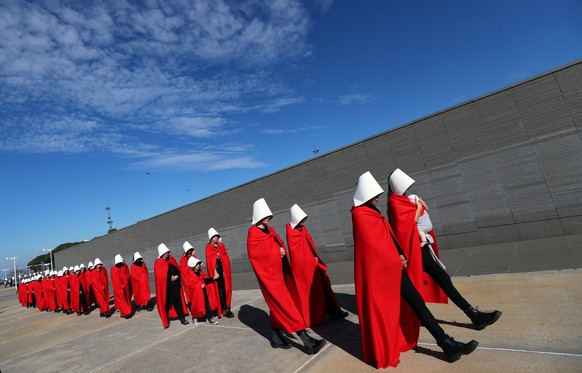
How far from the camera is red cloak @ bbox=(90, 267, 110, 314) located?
9953mm

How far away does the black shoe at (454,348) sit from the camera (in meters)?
2.83

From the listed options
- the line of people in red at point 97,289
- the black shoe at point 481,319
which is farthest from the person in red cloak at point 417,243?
the line of people in red at point 97,289

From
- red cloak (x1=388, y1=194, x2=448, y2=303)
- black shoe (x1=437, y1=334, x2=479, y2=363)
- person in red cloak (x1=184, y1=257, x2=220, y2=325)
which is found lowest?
black shoe (x1=437, y1=334, x2=479, y2=363)

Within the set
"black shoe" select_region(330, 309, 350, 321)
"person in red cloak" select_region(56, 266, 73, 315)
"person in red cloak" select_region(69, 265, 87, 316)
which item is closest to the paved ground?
"black shoe" select_region(330, 309, 350, 321)

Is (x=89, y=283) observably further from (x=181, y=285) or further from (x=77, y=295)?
(x=181, y=285)

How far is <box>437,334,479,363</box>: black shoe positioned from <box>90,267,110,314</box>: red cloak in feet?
34.6

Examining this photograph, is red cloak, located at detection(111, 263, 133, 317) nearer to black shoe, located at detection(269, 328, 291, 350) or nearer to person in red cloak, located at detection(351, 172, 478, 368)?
black shoe, located at detection(269, 328, 291, 350)

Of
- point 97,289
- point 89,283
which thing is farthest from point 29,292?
point 97,289

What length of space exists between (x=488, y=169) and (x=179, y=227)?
55.8 feet

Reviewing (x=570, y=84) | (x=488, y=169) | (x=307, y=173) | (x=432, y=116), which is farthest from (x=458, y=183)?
(x=307, y=173)

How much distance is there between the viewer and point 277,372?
11.1 ft

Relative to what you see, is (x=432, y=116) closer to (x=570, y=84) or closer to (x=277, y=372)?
(x=570, y=84)

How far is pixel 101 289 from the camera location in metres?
10.1

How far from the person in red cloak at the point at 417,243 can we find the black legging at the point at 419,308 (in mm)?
354
